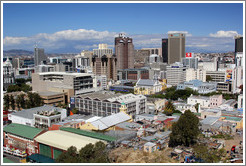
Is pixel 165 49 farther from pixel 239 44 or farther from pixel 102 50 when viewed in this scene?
pixel 239 44

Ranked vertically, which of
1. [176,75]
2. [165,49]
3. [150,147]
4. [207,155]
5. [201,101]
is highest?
[165,49]

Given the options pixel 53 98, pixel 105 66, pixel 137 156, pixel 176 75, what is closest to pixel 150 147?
pixel 137 156

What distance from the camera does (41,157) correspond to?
1285cm

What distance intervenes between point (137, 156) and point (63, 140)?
4.00 meters

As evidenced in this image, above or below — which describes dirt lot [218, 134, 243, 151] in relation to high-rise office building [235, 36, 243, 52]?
below

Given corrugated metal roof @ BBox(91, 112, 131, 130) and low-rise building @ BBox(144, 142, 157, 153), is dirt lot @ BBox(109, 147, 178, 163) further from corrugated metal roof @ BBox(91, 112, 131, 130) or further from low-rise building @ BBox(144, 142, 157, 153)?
corrugated metal roof @ BBox(91, 112, 131, 130)

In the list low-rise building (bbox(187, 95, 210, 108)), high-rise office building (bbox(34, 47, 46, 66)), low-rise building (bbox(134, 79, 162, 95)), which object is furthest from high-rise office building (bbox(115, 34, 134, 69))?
low-rise building (bbox(187, 95, 210, 108))

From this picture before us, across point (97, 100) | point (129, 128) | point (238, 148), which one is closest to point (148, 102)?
point (97, 100)

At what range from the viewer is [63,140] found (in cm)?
1296

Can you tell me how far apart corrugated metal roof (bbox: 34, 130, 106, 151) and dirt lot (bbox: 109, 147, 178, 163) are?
55.9 inches

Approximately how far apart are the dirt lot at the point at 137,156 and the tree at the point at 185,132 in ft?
3.08

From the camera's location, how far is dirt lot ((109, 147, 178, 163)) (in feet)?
36.0

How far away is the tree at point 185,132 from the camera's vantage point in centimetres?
1288

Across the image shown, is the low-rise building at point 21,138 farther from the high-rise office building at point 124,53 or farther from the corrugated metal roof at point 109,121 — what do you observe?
the high-rise office building at point 124,53
